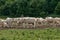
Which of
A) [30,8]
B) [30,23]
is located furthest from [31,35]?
[30,8]

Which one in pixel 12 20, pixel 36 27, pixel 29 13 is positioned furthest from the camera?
pixel 29 13

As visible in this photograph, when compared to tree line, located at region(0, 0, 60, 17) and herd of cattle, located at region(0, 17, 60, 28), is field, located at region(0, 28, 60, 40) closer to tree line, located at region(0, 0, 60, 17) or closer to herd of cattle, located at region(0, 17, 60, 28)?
herd of cattle, located at region(0, 17, 60, 28)

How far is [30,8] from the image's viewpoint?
70938mm

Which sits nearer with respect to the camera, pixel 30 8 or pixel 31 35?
pixel 31 35

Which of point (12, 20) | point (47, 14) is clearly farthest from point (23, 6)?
point (12, 20)

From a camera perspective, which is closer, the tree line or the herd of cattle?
the herd of cattle

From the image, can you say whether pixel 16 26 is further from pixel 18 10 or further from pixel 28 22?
pixel 18 10

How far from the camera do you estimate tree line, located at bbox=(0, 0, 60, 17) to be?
6975 cm

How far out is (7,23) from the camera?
39.3 m

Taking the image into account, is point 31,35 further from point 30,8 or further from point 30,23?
point 30,8

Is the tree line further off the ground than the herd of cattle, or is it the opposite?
the herd of cattle

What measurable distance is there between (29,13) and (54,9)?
6476 mm

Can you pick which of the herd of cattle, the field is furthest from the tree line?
the field

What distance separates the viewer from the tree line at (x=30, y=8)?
6975cm
